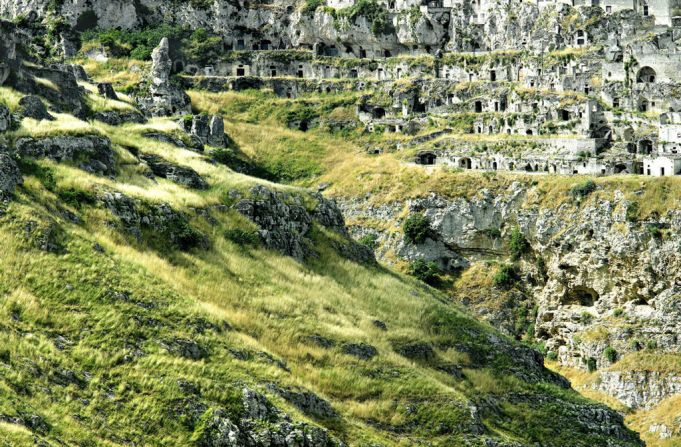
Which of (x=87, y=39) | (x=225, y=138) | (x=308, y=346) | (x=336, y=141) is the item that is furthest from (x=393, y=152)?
(x=308, y=346)

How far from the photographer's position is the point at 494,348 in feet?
221

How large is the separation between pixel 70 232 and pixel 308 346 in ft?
39.8

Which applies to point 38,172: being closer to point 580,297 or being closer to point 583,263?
point 583,263

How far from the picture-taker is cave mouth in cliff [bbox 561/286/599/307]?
11456 cm

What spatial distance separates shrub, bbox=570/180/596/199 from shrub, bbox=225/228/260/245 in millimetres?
57191

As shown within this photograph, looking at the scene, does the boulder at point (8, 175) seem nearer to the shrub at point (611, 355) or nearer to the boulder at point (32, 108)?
the boulder at point (32, 108)

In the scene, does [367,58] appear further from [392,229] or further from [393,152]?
Result: [392,229]

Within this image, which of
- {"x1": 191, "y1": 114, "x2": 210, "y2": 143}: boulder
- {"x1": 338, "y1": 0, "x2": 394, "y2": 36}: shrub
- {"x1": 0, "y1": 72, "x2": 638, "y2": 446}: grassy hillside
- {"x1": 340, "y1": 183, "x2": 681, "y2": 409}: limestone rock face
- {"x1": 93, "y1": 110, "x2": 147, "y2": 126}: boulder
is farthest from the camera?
{"x1": 338, "y1": 0, "x2": 394, "y2": 36}: shrub

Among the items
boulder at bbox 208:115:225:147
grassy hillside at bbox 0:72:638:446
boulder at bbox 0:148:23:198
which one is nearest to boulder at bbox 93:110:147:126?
grassy hillside at bbox 0:72:638:446

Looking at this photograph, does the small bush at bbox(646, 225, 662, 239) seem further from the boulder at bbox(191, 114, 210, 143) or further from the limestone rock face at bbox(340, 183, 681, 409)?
the boulder at bbox(191, 114, 210, 143)

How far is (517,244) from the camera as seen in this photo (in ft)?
386

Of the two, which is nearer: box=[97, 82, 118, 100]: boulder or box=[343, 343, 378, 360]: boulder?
box=[343, 343, 378, 360]: boulder

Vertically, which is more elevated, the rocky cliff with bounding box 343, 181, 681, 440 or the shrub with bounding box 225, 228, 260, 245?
the shrub with bounding box 225, 228, 260, 245

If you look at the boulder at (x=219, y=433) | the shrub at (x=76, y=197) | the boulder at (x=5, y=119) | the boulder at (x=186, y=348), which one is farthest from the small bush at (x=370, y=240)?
the boulder at (x=219, y=433)
